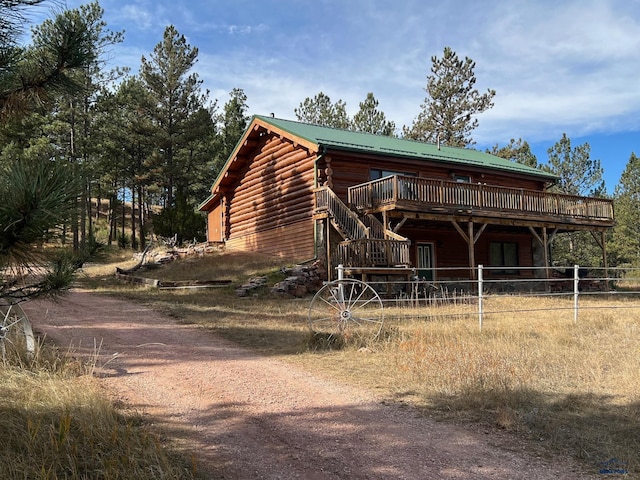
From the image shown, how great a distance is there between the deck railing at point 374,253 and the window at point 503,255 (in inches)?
449

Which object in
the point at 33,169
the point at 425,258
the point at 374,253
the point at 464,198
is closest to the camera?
the point at 33,169

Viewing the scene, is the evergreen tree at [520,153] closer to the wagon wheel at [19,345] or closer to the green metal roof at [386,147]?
the green metal roof at [386,147]

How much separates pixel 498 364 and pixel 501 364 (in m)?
0.09

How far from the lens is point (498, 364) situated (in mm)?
7109

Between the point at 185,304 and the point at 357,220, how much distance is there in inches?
248

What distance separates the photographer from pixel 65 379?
227 inches

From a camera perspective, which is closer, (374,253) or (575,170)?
(374,253)

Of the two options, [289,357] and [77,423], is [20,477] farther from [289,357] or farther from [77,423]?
[289,357]

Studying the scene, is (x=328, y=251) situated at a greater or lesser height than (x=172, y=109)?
lesser

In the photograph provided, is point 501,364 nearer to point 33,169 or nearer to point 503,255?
point 33,169

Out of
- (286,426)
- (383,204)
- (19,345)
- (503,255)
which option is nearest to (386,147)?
(383,204)

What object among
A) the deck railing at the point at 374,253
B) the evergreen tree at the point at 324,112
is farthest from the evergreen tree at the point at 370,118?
the deck railing at the point at 374,253

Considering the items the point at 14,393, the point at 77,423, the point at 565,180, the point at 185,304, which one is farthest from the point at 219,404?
the point at 565,180

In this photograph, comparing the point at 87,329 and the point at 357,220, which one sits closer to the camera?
the point at 87,329
